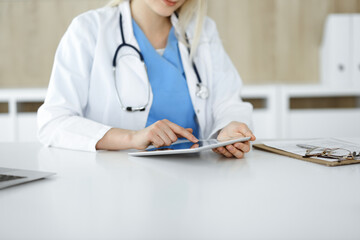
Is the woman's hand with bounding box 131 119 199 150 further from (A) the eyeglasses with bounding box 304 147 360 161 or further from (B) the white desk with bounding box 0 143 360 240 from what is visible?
(A) the eyeglasses with bounding box 304 147 360 161

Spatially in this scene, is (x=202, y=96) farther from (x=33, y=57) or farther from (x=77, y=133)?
(x=33, y=57)

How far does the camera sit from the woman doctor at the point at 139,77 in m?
1.23

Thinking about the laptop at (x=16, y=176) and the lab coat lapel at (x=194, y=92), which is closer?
the laptop at (x=16, y=176)

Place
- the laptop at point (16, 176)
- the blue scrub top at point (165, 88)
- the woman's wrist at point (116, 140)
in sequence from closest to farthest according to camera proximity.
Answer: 1. the laptop at point (16, 176)
2. the woman's wrist at point (116, 140)
3. the blue scrub top at point (165, 88)

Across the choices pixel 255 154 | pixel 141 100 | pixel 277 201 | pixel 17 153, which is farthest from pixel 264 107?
pixel 277 201

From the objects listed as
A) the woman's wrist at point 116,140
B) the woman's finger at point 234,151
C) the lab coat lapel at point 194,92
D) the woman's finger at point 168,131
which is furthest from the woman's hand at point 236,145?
the lab coat lapel at point 194,92

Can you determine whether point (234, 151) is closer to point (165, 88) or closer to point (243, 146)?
point (243, 146)

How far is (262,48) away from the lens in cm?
299

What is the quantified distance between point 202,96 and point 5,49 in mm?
1989

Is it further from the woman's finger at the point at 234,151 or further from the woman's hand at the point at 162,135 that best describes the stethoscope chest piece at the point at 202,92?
the woman's finger at the point at 234,151

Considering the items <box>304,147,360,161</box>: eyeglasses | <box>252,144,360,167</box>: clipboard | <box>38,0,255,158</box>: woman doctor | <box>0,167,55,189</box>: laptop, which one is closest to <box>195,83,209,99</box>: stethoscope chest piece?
<box>38,0,255,158</box>: woman doctor

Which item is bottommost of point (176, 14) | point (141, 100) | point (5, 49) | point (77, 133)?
point (77, 133)

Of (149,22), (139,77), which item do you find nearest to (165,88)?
(139,77)

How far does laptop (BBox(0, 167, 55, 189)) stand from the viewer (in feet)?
2.19
